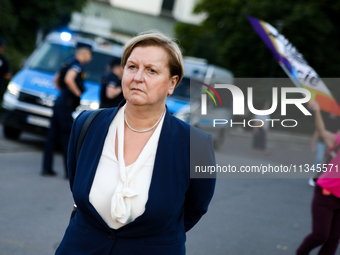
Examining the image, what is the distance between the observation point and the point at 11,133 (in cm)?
978

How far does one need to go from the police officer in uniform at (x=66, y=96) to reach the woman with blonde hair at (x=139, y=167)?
4.57 metres

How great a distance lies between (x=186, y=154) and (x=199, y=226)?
3.63 m

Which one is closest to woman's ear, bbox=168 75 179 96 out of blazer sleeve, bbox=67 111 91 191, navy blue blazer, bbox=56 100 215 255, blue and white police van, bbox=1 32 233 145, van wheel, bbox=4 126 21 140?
navy blue blazer, bbox=56 100 215 255

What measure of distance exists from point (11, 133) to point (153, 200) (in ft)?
27.5

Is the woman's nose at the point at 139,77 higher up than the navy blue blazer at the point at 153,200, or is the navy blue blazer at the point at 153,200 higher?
the woman's nose at the point at 139,77

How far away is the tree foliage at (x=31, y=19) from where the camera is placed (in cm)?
2188

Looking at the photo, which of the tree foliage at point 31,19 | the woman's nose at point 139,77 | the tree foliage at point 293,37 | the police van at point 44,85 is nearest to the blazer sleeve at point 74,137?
the woman's nose at point 139,77

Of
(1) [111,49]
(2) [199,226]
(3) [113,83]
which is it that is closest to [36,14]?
(1) [111,49]

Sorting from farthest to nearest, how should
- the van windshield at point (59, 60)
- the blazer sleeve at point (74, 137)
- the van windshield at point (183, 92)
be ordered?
the van windshield at point (183, 92)
the van windshield at point (59, 60)
the blazer sleeve at point (74, 137)

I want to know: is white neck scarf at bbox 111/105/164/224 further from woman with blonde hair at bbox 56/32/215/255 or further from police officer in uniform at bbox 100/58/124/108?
police officer in uniform at bbox 100/58/124/108

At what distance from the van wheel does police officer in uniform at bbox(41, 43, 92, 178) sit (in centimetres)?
297

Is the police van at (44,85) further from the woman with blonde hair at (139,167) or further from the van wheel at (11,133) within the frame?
the woman with blonde hair at (139,167)

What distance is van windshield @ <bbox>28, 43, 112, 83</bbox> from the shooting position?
378 inches

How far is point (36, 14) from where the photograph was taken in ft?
74.4
